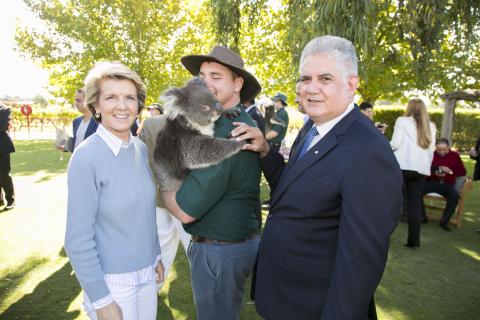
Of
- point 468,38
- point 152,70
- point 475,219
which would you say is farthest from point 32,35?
point 475,219

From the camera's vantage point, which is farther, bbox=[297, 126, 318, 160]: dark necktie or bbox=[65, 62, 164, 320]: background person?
bbox=[297, 126, 318, 160]: dark necktie

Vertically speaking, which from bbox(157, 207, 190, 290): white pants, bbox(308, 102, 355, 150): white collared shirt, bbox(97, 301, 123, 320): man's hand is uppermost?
bbox(308, 102, 355, 150): white collared shirt

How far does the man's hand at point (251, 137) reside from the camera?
7.23ft

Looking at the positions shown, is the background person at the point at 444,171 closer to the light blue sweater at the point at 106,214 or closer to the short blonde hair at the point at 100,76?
the light blue sweater at the point at 106,214

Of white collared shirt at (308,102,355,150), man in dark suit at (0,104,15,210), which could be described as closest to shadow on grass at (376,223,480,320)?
white collared shirt at (308,102,355,150)

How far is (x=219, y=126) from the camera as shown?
2.54m

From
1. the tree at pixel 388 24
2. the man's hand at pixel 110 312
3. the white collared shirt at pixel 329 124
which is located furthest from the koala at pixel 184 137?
the tree at pixel 388 24

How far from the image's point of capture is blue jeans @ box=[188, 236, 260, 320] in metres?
2.29

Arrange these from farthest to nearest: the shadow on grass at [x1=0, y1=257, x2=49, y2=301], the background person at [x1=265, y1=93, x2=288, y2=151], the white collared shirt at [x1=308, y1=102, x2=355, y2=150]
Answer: the background person at [x1=265, y1=93, x2=288, y2=151] < the shadow on grass at [x1=0, y1=257, x2=49, y2=301] < the white collared shirt at [x1=308, y1=102, x2=355, y2=150]

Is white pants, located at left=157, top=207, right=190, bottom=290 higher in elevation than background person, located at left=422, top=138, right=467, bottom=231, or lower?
lower

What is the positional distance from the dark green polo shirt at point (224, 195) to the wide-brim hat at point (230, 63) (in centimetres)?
35

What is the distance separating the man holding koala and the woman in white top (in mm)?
4624

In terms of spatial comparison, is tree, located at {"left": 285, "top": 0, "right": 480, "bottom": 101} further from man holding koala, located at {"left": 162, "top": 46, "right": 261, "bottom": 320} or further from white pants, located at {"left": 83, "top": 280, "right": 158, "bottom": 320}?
white pants, located at {"left": 83, "top": 280, "right": 158, "bottom": 320}

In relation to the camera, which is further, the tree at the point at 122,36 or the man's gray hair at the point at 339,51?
the tree at the point at 122,36
